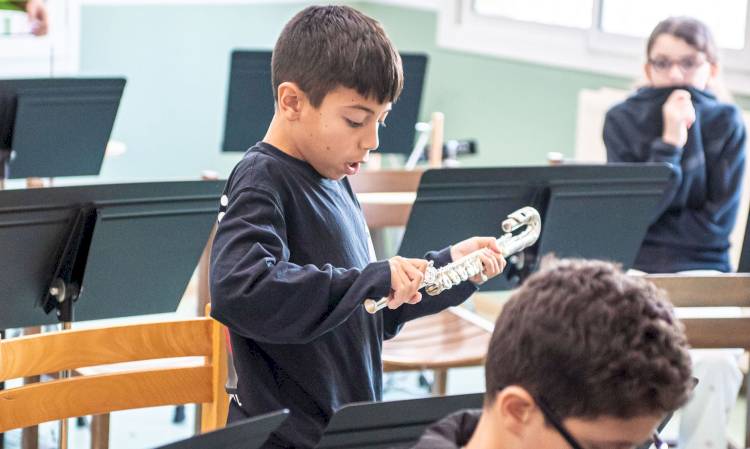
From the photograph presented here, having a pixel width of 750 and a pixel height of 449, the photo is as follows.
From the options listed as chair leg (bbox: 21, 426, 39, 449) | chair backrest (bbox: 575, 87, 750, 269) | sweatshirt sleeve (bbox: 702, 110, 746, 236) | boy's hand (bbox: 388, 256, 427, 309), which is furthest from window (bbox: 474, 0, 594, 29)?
boy's hand (bbox: 388, 256, 427, 309)

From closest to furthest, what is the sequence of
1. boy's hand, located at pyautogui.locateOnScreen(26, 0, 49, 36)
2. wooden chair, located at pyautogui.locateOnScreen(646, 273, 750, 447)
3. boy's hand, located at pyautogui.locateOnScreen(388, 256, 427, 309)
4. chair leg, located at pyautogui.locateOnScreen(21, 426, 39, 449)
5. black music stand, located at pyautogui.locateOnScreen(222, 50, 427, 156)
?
boy's hand, located at pyautogui.locateOnScreen(388, 256, 427, 309) → wooden chair, located at pyautogui.locateOnScreen(646, 273, 750, 447) → chair leg, located at pyautogui.locateOnScreen(21, 426, 39, 449) → black music stand, located at pyautogui.locateOnScreen(222, 50, 427, 156) → boy's hand, located at pyautogui.locateOnScreen(26, 0, 49, 36)

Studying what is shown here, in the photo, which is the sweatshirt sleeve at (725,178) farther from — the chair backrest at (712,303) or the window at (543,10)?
the window at (543,10)

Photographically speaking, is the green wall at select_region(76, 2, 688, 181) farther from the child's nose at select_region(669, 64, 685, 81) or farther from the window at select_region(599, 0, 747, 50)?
the child's nose at select_region(669, 64, 685, 81)

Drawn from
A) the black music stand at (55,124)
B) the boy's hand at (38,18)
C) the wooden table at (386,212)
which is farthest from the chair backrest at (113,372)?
the boy's hand at (38,18)

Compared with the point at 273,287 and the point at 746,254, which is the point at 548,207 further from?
the point at 273,287

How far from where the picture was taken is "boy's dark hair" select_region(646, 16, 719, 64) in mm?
3227

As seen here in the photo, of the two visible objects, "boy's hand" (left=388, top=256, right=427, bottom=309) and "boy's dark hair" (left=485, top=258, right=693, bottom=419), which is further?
"boy's hand" (left=388, top=256, right=427, bottom=309)

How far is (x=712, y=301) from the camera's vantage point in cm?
216

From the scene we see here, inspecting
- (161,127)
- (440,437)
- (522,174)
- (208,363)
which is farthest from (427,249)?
(161,127)

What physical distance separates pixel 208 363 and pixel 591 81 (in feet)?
9.27

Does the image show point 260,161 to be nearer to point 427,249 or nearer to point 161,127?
point 427,249

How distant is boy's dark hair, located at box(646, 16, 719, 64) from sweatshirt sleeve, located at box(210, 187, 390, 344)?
1.95 m

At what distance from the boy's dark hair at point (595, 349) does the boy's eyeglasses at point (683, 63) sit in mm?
2233

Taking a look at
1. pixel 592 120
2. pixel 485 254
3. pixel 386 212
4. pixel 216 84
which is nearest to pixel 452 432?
pixel 485 254
